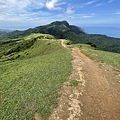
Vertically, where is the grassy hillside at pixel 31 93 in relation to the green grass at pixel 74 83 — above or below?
below

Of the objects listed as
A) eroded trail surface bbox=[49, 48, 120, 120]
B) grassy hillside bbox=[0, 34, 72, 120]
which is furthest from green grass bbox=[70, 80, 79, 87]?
grassy hillside bbox=[0, 34, 72, 120]

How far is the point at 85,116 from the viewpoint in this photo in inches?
686

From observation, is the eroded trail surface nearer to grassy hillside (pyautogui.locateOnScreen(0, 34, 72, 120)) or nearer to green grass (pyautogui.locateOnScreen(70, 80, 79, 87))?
green grass (pyautogui.locateOnScreen(70, 80, 79, 87))

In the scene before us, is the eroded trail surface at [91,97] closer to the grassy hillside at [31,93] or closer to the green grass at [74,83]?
the green grass at [74,83]

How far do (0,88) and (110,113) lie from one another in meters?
15.6

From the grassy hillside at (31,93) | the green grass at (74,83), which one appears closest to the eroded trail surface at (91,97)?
the green grass at (74,83)

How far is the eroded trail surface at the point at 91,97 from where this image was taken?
1766cm

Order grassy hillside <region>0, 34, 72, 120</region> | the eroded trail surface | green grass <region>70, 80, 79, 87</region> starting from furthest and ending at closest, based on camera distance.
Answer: green grass <region>70, 80, 79, 87</region> → grassy hillside <region>0, 34, 72, 120</region> → the eroded trail surface

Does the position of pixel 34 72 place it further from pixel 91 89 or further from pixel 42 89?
pixel 91 89

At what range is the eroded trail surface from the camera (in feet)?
57.9

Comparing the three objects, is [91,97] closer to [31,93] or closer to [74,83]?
[74,83]

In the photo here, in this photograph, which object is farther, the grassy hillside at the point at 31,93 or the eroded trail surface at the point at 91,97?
the grassy hillside at the point at 31,93

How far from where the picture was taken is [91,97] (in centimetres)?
2088

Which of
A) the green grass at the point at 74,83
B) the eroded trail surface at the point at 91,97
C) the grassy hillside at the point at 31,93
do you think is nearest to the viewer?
the eroded trail surface at the point at 91,97
